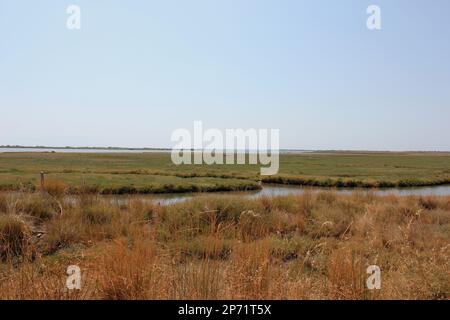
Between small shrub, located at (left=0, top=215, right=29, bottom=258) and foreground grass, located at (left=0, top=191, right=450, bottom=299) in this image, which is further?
small shrub, located at (left=0, top=215, right=29, bottom=258)

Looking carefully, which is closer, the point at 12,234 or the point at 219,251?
the point at 219,251

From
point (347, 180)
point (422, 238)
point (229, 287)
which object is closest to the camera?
point (229, 287)

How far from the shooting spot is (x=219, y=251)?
5.21m

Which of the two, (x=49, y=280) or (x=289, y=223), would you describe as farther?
(x=289, y=223)

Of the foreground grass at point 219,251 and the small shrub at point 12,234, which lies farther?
the small shrub at point 12,234

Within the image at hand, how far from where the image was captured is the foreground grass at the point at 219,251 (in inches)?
131

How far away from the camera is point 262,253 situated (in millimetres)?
4195

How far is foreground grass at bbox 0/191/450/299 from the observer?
334cm

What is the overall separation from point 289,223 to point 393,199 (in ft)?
24.4
